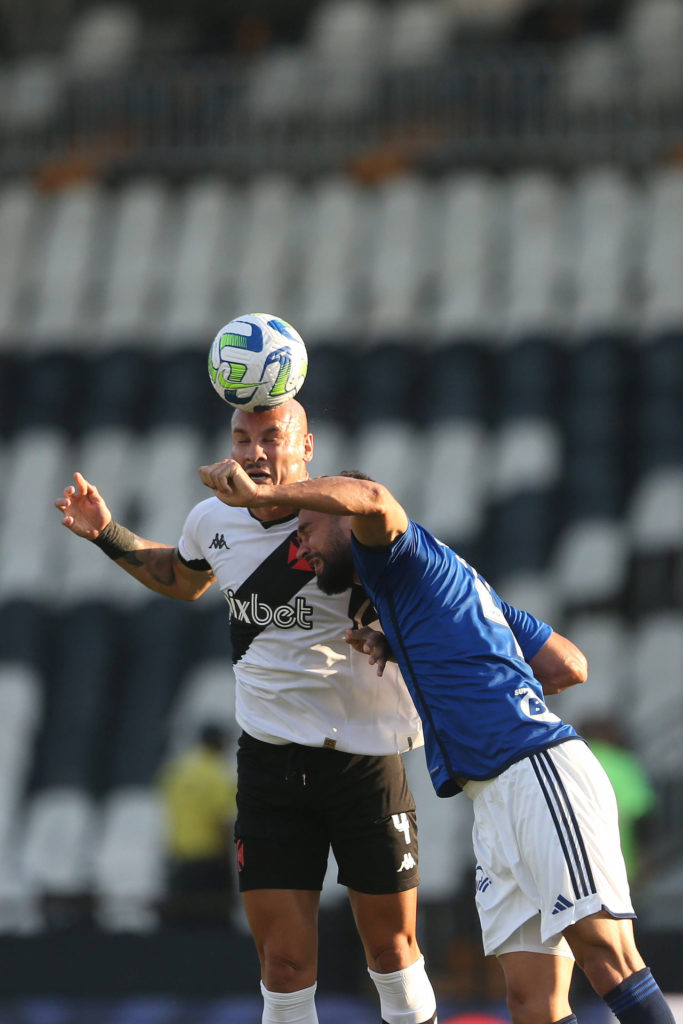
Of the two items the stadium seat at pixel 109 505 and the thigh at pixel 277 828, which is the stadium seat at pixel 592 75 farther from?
the thigh at pixel 277 828

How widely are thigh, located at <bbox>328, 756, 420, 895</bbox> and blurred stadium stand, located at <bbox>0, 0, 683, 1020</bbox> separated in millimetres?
4646

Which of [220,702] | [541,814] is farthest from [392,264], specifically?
[541,814]

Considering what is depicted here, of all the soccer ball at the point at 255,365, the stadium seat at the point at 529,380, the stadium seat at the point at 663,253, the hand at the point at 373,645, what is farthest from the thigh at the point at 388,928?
the stadium seat at the point at 663,253

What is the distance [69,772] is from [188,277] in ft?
17.5

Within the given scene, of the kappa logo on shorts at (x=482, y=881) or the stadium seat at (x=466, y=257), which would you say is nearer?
the kappa logo on shorts at (x=482, y=881)

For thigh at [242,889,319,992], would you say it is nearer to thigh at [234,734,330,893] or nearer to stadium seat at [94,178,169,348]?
thigh at [234,734,330,893]

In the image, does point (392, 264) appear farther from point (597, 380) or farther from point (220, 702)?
point (220, 702)

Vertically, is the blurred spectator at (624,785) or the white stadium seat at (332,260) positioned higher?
the white stadium seat at (332,260)

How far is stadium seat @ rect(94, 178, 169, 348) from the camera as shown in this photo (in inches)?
552

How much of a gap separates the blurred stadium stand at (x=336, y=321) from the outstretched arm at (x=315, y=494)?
5.51 m

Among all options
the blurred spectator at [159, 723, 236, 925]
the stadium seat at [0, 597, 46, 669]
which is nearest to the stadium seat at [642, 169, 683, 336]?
the stadium seat at [0, 597, 46, 669]

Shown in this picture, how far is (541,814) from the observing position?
349cm

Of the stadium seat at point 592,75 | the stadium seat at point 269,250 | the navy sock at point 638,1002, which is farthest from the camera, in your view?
the stadium seat at point 592,75

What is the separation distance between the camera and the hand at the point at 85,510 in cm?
432
